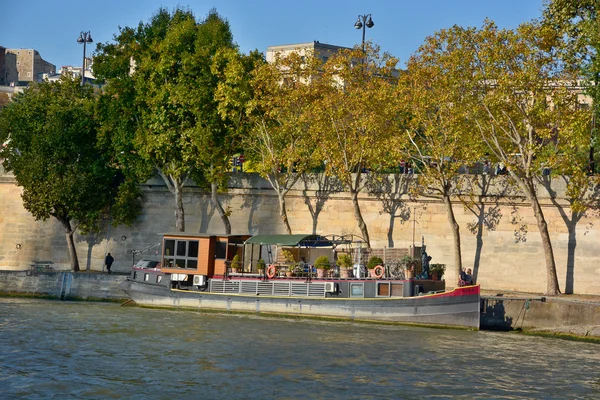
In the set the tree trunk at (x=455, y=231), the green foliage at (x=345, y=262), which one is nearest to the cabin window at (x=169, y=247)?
the green foliage at (x=345, y=262)

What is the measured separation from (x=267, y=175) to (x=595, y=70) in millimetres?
14764

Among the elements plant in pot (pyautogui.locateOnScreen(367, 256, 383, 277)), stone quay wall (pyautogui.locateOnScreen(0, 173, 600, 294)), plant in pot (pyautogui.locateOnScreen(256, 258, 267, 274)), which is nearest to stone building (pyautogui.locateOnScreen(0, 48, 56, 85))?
stone quay wall (pyautogui.locateOnScreen(0, 173, 600, 294))

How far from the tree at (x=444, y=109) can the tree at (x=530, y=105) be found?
1.95 feet

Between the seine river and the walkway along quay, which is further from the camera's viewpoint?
the walkway along quay

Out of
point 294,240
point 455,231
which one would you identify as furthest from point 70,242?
point 455,231

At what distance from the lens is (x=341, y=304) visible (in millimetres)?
35500

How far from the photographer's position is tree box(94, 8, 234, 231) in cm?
4528

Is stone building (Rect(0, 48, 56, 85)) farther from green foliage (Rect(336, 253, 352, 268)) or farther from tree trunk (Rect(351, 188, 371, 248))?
green foliage (Rect(336, 253, 352, 268))

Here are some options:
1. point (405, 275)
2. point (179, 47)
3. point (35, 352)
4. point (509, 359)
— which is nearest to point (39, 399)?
point (35, 352)

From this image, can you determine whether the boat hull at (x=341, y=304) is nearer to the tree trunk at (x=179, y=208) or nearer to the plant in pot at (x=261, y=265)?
the plant in pot at (x=261, y=265)

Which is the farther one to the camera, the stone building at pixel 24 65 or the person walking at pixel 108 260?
the stone building at pixel 24 65

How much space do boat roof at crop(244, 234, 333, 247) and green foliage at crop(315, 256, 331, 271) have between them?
2.98 ft

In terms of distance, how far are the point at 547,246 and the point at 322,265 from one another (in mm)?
8672

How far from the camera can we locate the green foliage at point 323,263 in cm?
3655
